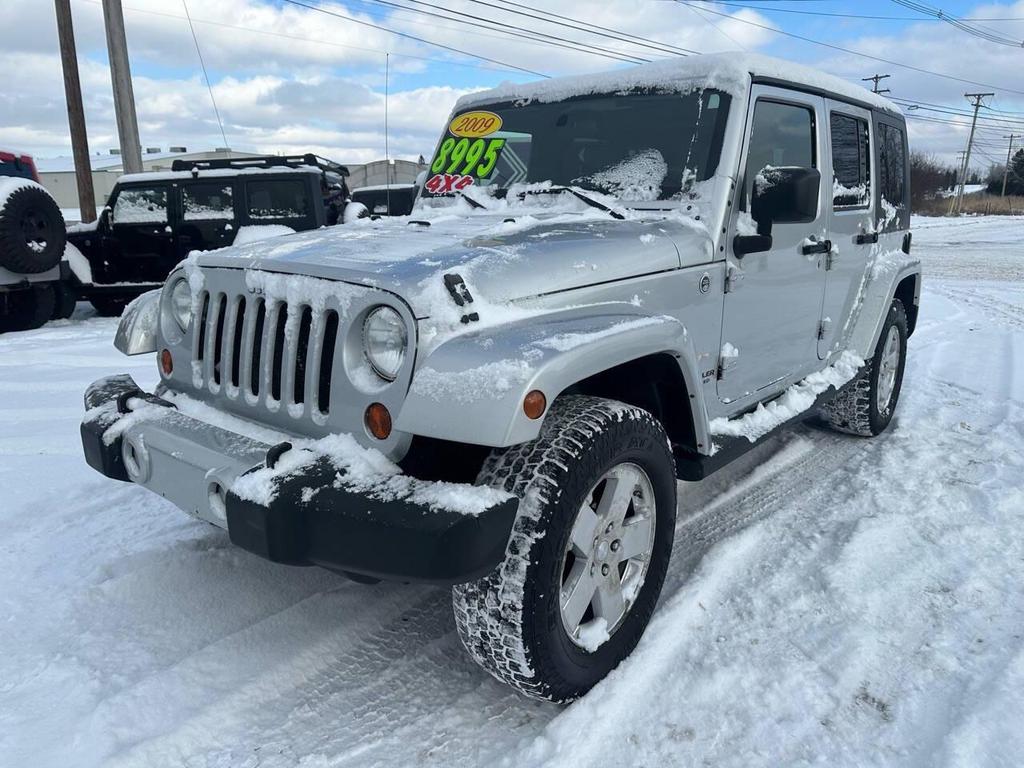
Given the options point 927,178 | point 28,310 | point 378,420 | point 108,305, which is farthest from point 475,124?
point 927,178

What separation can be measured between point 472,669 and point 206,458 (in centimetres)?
107

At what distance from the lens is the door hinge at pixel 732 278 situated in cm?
305

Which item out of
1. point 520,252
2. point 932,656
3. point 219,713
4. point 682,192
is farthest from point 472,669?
point 682,192

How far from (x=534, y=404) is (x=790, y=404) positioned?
6.93 ft

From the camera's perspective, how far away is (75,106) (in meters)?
13.4

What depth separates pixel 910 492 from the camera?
3.88m

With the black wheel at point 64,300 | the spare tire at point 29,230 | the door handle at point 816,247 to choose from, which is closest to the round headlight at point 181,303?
the door handle at point 816,247

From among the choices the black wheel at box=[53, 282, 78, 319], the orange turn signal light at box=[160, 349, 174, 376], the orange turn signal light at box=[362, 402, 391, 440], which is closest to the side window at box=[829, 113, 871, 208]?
the orange turn signal light at box=[362, 402, 391, 440]

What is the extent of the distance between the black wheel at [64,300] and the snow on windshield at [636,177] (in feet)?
25.8

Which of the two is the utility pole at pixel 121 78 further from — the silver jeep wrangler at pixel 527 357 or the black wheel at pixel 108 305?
the silver jeep wrangler at pixel 527 357

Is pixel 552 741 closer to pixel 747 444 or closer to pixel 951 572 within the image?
pixel 747 444

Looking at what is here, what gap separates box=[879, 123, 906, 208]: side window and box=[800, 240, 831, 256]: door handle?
1.10 m

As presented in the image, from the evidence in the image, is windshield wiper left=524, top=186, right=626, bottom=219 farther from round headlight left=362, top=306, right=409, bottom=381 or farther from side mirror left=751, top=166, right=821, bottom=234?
round headlight left=362, top=306, right=409, bottom=381

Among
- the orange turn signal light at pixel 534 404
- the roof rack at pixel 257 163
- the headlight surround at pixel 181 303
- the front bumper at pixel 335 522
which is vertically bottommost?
the front bumper at pixel 335 522
